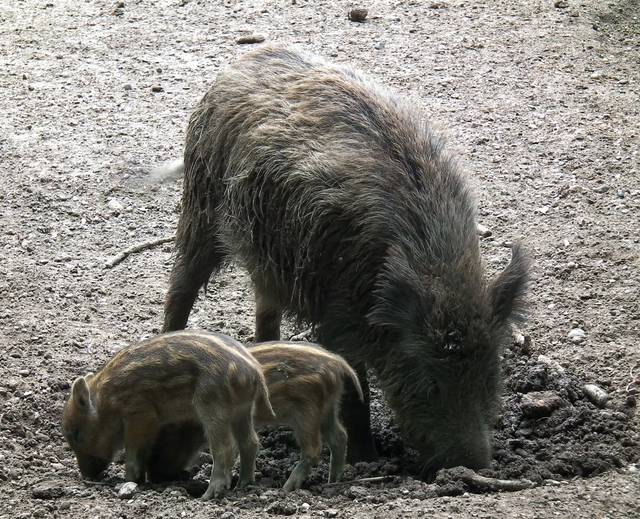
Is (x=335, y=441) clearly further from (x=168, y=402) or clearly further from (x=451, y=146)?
(x=451, y=146)

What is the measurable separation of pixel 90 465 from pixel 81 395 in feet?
1.25

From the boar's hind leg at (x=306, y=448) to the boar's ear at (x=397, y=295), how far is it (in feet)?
1.81

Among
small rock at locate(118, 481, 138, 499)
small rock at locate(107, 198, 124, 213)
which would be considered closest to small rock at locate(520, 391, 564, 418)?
small rock at locate(118, 481, 138, 499)

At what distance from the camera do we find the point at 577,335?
605cm

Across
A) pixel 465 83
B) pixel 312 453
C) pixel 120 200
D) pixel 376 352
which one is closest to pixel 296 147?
pixel 376 352

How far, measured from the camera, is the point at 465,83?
9.20 m

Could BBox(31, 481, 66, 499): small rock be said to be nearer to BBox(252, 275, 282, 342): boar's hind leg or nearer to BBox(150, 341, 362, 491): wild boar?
BBox(150, 341, 362, 491): wild boar

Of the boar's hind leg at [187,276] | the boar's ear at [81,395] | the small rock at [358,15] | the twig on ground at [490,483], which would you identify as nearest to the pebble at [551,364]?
the twig on ground at [490,483]

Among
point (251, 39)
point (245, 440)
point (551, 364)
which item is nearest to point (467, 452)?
point (245, 440)

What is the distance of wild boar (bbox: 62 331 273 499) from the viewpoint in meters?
4.52

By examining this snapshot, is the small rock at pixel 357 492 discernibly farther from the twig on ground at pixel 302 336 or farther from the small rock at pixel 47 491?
the twig on ground at pixel 302 336

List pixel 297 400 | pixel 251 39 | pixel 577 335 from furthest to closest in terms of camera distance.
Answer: pixel 251 39, pixel 577 335, pixel 297 400

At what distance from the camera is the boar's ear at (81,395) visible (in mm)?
4777

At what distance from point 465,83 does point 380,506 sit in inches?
220
